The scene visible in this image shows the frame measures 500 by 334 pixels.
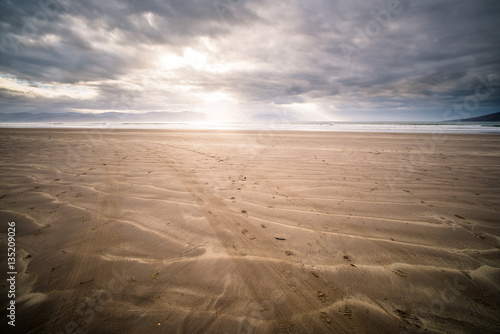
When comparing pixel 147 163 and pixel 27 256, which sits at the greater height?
pixel 147 163

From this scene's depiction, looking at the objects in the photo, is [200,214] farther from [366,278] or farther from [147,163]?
[147,163]

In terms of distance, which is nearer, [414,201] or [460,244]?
[460,244]

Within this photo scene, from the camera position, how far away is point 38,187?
13.7 feet

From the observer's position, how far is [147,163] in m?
6.35

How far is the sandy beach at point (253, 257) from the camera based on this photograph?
5.19ft

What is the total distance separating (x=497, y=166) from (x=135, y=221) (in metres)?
10.6

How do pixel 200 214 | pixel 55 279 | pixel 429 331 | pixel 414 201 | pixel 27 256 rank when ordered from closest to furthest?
1. pixel 429 331
2. pixel 55 279
3. pixel 27 256
4. pixel 200 214
5. pixel 414 201

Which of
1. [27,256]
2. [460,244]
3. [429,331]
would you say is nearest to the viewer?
[429,331]

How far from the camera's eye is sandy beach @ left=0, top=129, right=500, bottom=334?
1.58 metres

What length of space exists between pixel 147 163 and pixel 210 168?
2.38 m

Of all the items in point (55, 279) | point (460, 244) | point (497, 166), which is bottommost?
point (55, 279)

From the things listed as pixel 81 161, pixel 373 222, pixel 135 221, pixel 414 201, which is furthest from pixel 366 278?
pixel 81 161

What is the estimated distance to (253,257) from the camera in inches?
87.2

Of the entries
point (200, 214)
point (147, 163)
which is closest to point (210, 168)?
point (147, 163)
